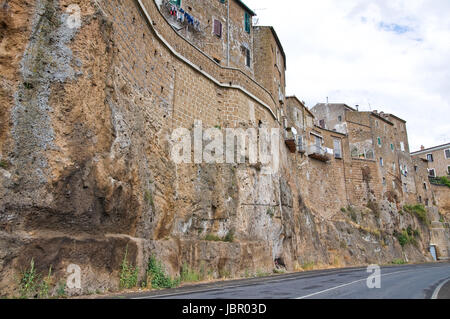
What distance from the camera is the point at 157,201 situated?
12.9 metres

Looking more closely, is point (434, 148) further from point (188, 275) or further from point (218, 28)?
point (188, 275)

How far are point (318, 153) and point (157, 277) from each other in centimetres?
2507

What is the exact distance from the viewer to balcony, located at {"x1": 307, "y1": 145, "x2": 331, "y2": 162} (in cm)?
3300

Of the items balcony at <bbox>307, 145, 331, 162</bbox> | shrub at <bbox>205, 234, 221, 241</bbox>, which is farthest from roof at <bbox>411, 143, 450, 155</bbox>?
shrub at <bbox>205, 234, 221, 241</bbox>

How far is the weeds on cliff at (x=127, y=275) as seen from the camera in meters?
9.41

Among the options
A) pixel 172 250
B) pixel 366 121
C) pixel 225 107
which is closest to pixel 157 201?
pixel 172 250

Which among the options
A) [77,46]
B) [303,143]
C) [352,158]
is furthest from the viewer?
[352,158]

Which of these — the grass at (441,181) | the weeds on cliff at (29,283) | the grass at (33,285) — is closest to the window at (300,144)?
the grass at (33,285)

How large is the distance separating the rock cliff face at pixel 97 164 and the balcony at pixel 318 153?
1762 cm

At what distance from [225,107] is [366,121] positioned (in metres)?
28.6

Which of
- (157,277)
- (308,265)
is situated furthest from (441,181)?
(157,277)

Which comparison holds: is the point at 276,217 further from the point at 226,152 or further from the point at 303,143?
the point at 303,143

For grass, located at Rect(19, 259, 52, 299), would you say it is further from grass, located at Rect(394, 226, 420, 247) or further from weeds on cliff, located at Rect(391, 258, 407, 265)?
grass, located at Rect(394, 226, 420, 247)

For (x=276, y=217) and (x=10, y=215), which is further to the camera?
(x=276, y=217)
